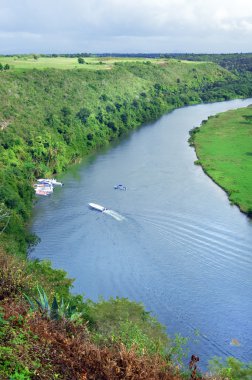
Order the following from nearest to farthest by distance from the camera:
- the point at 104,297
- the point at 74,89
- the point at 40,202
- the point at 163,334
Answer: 1. the point at 163,334
2. the point at 104,297
3. the point at 40,202
4. the point at 74,89

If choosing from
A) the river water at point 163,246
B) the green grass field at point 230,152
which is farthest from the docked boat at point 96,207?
the green grass field at point 230,152

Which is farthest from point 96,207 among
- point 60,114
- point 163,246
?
point 60,114

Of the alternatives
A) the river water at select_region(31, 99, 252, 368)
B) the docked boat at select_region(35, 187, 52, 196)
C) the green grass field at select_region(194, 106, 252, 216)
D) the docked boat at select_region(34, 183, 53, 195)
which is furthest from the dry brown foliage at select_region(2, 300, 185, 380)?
the docked boat at select_region(34, 183, 53, 195)

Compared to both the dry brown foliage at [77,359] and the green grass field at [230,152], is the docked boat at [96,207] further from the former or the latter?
the dry brown foliage at [77,359]

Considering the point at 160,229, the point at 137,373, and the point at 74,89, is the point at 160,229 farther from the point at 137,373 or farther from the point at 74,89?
the point at 74,89

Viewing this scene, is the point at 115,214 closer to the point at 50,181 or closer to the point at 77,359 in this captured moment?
the point at 50,181

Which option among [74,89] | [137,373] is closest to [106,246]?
[137,373]
